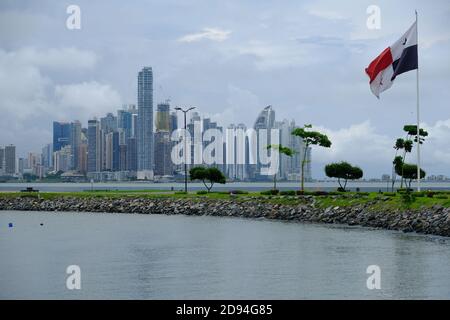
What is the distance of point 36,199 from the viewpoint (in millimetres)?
105062

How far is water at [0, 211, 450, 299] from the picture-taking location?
2925cm

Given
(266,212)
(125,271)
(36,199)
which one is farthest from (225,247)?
(36,199)

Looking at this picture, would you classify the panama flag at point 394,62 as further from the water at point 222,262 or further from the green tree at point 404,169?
the green tree at point 404,169

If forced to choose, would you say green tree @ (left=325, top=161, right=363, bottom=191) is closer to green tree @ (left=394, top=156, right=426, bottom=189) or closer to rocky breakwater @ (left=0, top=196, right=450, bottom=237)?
green tree @ (left=394, top=156, right=426, bottom=189)

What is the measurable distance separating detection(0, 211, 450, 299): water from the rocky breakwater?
10.7ft

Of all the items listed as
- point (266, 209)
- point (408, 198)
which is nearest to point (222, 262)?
point (408, 198)

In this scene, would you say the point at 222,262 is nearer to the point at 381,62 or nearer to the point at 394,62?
the point at 381,62

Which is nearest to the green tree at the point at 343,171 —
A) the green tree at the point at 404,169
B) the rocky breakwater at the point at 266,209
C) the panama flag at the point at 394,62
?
the green tree at the point at 404,169

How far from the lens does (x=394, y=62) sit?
57.7 metres

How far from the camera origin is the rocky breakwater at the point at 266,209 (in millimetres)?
57562

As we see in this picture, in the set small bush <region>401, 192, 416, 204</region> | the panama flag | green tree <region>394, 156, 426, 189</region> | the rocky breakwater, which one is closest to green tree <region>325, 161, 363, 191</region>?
green tree <region>394, 156, 426, 189</region>

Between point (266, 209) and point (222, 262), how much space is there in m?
42.1
